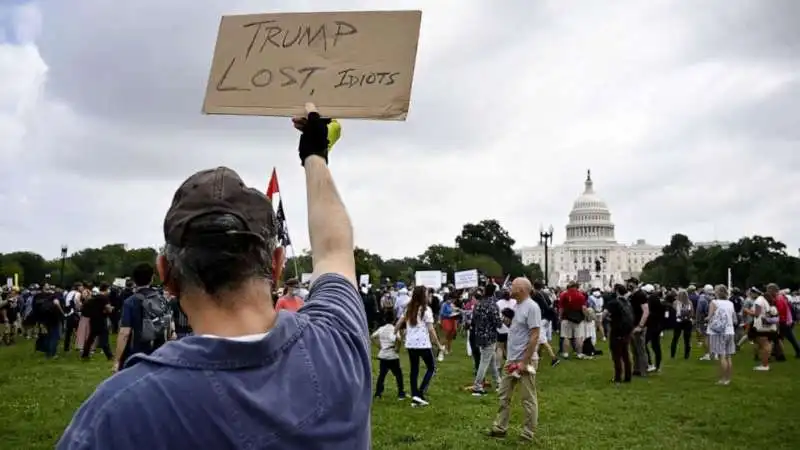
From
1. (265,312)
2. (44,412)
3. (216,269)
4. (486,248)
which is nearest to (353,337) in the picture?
(265,312)

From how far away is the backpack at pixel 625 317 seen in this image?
51.4 ft

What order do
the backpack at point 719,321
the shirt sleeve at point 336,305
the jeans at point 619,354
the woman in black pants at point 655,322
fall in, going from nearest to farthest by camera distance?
1. the shirt sleeve at point 336,305
2. the backpack at point 719,321
3. the jeans at point 619,354
4. the woman in black pants at point 655,322

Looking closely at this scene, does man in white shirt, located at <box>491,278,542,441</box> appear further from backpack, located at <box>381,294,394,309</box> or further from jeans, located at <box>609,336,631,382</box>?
backpack, located at <box>381,294,394,309</box>

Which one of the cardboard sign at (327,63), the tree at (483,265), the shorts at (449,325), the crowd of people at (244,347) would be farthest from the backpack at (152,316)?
the tree at (483,265)

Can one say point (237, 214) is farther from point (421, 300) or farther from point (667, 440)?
point (421, 300)

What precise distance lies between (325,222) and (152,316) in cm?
746

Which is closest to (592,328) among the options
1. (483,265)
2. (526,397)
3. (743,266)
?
(526,397)

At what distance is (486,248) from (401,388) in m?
121

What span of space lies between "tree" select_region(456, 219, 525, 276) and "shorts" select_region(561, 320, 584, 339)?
4384 inches

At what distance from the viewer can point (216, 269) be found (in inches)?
67.8

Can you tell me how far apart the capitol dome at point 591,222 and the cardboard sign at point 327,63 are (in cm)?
17450

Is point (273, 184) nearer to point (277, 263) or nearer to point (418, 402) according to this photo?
point (418, 402)

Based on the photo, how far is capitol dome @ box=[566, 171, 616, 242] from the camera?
6781 inches

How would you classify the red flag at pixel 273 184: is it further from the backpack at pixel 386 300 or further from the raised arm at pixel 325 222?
the backpack at pixel 386 300
